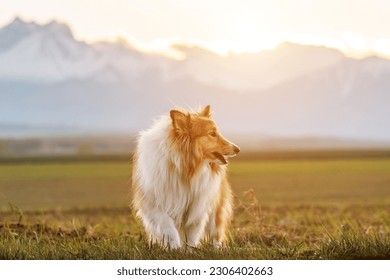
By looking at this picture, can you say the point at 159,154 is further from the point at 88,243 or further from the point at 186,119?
the point at 88,243

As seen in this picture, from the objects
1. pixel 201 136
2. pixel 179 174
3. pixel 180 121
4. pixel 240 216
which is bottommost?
pixel 240 216

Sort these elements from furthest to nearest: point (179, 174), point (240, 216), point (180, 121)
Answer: point (240, 216) → point (179, 174) → point (180, 121)

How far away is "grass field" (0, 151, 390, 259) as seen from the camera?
5383 millimetres

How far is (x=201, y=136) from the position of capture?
5527mm

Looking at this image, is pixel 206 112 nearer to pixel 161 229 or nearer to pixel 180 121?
pixel 180 121

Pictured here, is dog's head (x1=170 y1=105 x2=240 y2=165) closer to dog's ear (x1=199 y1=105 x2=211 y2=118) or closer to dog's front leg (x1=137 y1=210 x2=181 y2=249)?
dog's ear (x1=199 y1=105 x2=211 y2=118)

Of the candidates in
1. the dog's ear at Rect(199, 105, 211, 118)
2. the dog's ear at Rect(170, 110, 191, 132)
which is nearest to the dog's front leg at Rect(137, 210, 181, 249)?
the dog's ear at Rect(170, 110, 191, 132)

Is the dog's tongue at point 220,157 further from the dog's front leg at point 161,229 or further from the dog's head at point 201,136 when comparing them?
the dog's front leg at point 161,229

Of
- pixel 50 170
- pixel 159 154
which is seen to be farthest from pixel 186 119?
pixel 50 170

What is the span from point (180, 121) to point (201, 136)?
20 centimetres

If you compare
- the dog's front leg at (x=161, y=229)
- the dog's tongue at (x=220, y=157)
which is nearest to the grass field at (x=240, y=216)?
the dog's front leg at (x=161, y=229)

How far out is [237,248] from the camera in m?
5.43

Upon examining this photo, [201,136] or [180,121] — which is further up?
[180,121]

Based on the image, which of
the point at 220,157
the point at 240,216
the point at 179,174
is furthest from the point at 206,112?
the point at 240,216
